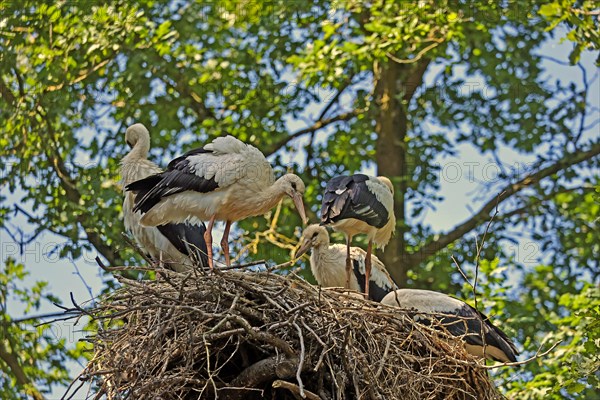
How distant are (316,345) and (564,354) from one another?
5282 mm

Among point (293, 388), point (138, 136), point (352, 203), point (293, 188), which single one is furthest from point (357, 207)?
point (293, 388)

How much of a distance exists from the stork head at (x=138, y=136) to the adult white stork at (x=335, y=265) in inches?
71.8

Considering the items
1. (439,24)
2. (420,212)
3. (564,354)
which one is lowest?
(564,354)

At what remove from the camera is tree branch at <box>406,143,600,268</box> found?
13.9m

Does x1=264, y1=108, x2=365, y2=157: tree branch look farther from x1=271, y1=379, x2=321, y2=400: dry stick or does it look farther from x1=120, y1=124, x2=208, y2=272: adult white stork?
x1=271, y1=379, x2=321, y2=400: dry stick

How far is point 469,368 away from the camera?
7602mm

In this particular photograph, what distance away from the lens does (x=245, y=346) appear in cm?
704

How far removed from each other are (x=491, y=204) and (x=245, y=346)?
758 cm

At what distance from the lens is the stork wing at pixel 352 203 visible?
921 centimetres

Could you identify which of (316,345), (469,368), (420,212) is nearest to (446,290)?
(420,212)

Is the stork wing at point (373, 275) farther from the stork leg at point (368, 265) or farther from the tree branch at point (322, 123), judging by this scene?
the tree branch at point (322, 123)

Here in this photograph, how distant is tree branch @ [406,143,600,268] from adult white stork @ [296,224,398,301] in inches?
144

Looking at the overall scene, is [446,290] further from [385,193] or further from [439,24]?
[385,193]

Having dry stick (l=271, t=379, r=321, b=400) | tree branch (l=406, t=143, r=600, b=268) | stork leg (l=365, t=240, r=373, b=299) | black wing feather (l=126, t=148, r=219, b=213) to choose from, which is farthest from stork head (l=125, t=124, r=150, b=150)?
dry stick (l=271, t=379, r=321, b=400)
